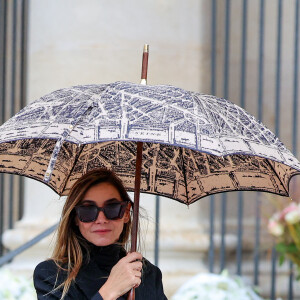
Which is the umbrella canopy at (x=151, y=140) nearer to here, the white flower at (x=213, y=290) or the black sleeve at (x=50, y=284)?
the black sleeve at (x=50, y=284)

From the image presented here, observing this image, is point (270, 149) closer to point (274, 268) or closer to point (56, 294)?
point (56, 294)

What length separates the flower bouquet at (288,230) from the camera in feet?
16.7

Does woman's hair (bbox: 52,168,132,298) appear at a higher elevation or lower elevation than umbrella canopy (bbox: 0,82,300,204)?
lower

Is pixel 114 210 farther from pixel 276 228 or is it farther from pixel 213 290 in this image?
pixel 276 228

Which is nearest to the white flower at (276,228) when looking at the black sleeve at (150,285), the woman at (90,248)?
the black sleeve at (150,285)

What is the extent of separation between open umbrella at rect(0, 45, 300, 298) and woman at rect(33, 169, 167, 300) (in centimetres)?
11

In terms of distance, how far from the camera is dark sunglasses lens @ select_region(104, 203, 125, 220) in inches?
111

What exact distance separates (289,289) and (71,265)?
10.2 ft

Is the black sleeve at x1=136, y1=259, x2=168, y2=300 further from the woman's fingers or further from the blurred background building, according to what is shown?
the blurred background building

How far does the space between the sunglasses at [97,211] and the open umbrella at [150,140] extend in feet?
0.22

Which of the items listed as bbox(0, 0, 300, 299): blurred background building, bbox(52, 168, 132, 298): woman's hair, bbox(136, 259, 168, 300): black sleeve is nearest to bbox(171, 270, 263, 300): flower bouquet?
bbox(0, 0, 300, 299): blurred background building

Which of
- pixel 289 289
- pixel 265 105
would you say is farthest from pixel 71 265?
pixel 265 105

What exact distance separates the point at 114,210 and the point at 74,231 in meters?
0.20

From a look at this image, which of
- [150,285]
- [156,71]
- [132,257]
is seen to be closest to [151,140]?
[132,257]
